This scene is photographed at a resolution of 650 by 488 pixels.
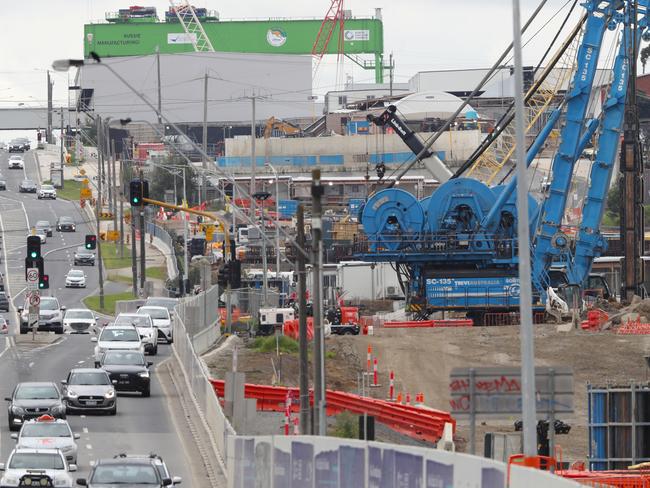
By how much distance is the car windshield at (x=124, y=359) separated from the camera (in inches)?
1994

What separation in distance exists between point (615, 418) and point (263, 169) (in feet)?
408

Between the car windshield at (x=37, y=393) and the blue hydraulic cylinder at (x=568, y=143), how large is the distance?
1224 inches

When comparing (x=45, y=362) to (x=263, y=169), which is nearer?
(x=45, y=362)

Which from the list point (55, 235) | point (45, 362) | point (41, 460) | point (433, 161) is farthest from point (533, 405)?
point (55, 235)

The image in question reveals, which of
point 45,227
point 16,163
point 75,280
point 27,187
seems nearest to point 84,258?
point 45,227

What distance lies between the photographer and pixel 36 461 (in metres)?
31.4

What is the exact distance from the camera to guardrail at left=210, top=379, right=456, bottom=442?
42594 millimetres

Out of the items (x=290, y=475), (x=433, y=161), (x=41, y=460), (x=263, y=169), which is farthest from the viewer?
(x=263, y=169)

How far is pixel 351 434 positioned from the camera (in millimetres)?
39438

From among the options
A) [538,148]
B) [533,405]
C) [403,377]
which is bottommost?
[403,377]

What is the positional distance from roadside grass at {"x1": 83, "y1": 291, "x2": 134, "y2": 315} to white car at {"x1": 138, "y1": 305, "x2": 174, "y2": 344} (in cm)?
2618

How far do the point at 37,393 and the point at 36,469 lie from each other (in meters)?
11.5

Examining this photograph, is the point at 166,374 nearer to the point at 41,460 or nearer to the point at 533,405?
the point at 41,460

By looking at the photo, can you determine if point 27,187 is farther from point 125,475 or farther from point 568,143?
point 125,475
